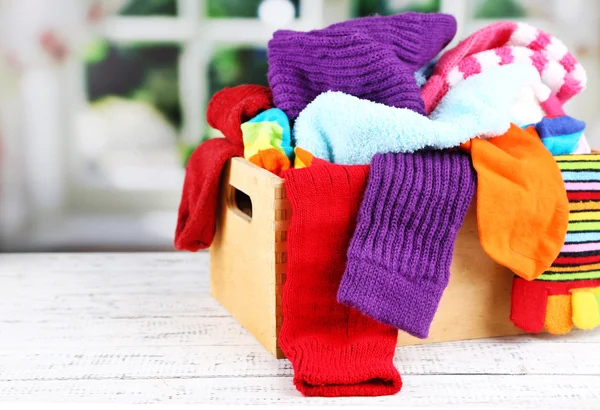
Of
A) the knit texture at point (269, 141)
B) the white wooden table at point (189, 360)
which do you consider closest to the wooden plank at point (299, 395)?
the white wooden table at point (189, 360)

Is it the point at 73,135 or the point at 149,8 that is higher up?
the point at 149,8

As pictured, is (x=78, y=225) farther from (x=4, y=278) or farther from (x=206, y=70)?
(x=206, y=70)

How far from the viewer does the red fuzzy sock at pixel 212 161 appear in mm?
1192

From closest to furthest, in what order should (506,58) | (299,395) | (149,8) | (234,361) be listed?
1. (299,395)
2. (234,361)
3. (506,58)
4. (149,8)

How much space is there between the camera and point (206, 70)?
1689 mm

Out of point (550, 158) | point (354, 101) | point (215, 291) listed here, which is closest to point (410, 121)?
point (354, 101)

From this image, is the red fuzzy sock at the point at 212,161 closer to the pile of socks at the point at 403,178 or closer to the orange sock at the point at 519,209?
the pile of socks at the point at 403,178

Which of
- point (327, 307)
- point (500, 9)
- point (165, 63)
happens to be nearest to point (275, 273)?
point (327, 307)

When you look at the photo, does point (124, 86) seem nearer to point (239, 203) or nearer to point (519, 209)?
point (239, 203)

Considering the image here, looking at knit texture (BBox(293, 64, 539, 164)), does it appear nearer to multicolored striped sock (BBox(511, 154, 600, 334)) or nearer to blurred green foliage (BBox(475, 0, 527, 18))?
multicolored striped sock (BBox(511, 154, 600, 334))

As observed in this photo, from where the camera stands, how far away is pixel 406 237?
1.00 m

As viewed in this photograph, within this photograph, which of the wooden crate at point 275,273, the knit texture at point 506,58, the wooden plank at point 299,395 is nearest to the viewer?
the wooden plank at point 299,395

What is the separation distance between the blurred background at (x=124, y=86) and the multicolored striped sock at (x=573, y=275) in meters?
0.69

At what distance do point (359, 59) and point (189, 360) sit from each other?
1.65ft
